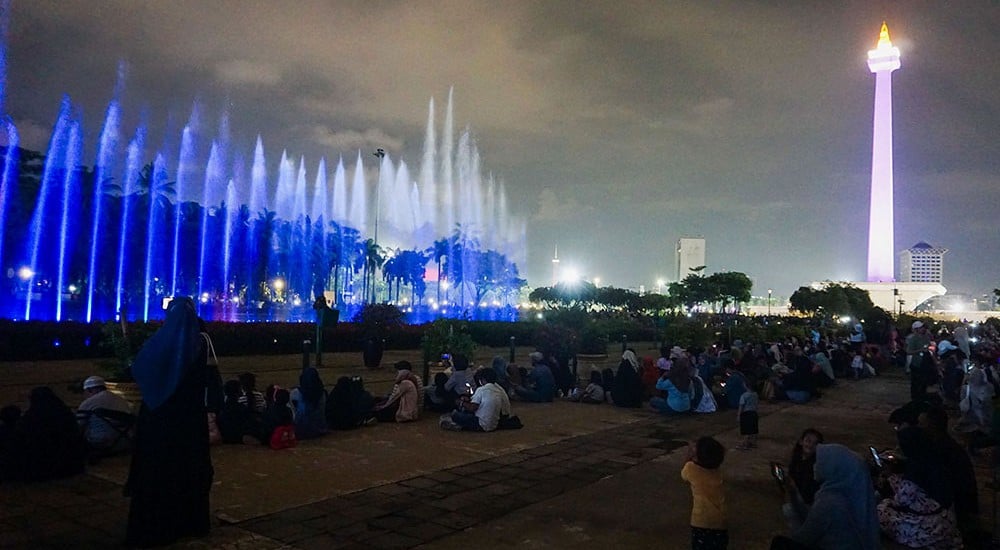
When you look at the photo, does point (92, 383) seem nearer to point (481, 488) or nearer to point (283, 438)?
point (283, 438)

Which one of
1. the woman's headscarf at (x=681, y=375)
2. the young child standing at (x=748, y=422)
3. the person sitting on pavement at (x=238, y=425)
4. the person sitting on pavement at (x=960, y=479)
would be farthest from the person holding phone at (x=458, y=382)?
the person sitting on pavement at (x=960, y=479)

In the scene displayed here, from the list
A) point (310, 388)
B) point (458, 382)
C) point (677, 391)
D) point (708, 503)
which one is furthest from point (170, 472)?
point (677, 391)

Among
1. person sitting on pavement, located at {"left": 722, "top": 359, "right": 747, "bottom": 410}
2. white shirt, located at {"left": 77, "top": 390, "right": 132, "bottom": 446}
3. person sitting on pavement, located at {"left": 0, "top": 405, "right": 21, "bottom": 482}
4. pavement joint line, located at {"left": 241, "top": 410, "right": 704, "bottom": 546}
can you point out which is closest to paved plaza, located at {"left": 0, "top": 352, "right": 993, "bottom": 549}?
pavement joint line, located at {"left": 241, "top": 410, "right": 704, "bottom": 546}

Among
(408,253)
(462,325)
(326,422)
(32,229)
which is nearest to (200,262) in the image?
(32,229)

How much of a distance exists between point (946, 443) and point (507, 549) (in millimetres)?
3799

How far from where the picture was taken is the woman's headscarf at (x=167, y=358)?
196 inches

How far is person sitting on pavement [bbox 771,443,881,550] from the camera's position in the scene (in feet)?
13.8

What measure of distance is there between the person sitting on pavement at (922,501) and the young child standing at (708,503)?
200 centimetres

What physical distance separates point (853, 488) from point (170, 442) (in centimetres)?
477

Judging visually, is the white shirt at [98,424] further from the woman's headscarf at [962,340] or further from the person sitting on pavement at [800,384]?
the woman's headscarf at [962,340]

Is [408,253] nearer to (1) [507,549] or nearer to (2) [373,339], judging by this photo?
(2) [373,339]

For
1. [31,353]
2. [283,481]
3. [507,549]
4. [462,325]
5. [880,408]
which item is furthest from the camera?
[31,353]

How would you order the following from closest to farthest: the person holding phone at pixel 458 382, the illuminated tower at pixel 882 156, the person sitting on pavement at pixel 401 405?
1. the person sitting on pavement at pixel 401 405
2. the person holding phone at pixel 458 382
3. the illuminated tower at pixel 882 156

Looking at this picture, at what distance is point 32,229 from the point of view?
1204 inches
